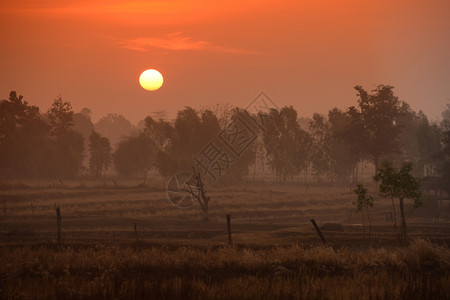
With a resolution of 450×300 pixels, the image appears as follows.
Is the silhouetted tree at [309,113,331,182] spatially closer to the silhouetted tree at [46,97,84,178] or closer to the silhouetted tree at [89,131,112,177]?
the silhouetted tree at [89,131,112,177]

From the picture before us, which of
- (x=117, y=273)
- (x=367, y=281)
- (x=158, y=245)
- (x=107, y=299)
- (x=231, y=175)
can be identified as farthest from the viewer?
(x=231, y=175)

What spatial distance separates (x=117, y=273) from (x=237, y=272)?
5502mm

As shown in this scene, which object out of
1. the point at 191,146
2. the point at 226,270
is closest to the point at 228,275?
the point at 226,270

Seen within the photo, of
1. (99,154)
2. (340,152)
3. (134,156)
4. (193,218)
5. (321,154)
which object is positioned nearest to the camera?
(193,218)

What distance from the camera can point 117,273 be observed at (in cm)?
2434

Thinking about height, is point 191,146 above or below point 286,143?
below

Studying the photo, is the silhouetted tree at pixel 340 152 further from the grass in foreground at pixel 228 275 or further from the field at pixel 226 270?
the grass in foreground at pixel 228 275

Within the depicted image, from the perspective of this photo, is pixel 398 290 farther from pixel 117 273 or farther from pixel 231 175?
pixel 231 175

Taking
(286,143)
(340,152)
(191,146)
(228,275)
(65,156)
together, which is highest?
(286,143)

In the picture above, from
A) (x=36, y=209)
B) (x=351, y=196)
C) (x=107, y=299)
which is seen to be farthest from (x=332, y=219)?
(x=107, y=299)

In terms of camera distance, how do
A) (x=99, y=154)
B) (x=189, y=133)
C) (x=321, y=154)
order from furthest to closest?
(x=321, y=154)
(x=99, y=154)
(x=189, y=133)

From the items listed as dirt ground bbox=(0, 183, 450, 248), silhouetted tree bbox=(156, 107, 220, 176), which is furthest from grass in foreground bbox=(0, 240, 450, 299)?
silhouetted tree bbox=(156, 107, 220, 176)

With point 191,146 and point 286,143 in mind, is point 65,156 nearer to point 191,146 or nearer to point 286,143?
point 191,146

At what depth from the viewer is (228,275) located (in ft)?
81.5
